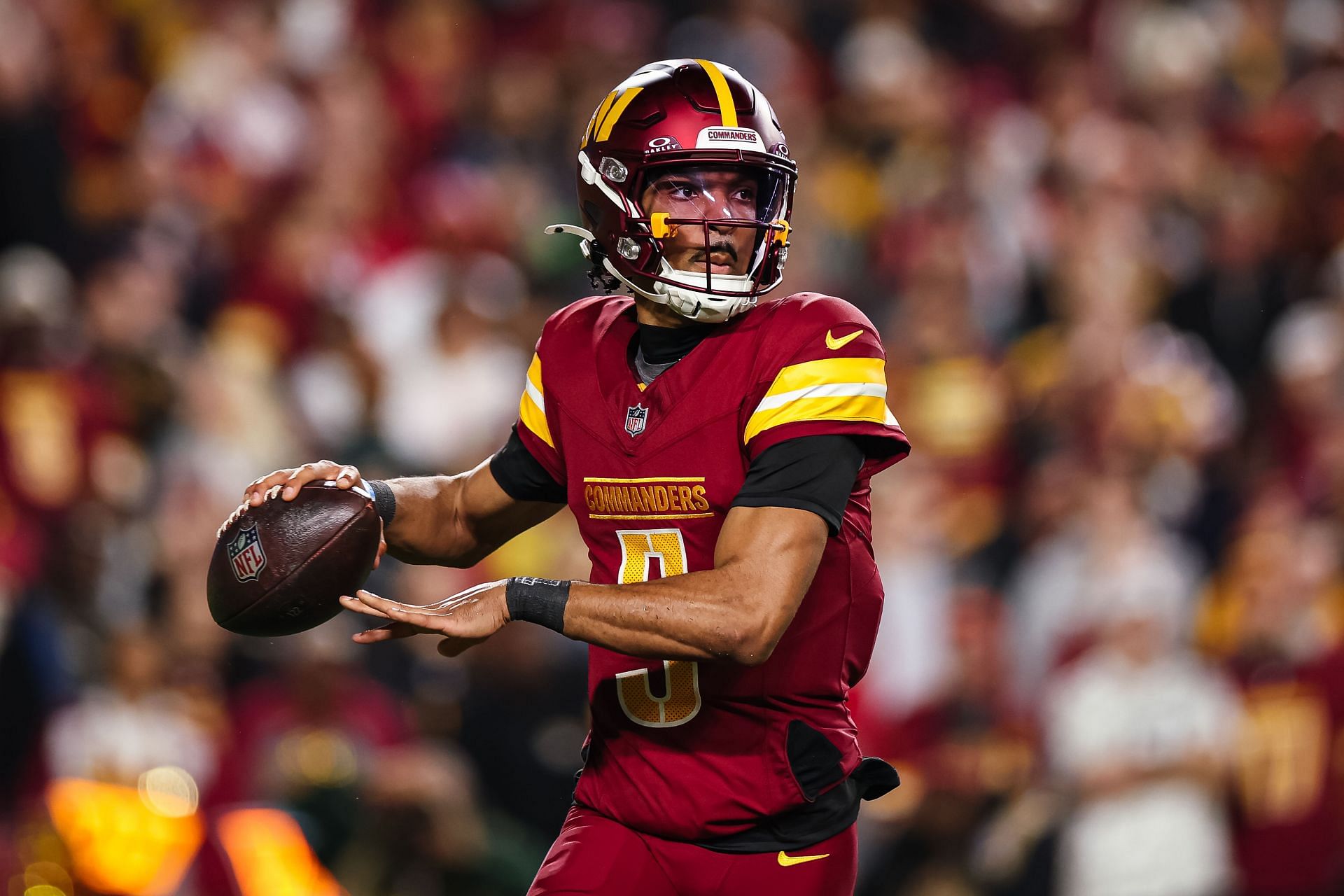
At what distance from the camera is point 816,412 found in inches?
121

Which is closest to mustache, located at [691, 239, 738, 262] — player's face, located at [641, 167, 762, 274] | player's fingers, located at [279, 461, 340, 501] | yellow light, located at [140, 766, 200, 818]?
player's face, located at [641, 167, 762, 274]

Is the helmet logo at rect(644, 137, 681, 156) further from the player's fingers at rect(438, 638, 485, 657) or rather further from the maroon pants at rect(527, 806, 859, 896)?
the maroon pants at rect(527, 806, 859, 896)

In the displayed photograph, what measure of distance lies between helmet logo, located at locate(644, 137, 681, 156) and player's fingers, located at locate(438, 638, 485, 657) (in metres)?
1.00

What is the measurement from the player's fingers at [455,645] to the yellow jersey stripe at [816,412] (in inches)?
24.6

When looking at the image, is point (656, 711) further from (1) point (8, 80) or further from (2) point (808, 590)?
(1) point (8, 80)

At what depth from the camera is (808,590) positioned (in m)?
3.19

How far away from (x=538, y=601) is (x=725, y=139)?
38.2 inches

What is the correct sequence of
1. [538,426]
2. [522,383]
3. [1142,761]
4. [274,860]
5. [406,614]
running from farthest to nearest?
[522,383]
[1142,761]
[274,860]
[538,426]
[406,614]

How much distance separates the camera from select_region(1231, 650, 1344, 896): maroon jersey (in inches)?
237

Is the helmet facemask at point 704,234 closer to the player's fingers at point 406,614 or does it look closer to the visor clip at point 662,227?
the visor clip at point 662,227

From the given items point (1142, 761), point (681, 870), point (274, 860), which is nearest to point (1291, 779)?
point (1142, 761)

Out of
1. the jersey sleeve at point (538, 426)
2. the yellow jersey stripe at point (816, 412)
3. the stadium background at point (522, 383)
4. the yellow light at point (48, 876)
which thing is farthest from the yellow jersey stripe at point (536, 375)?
the yellow light at point (48, 876)

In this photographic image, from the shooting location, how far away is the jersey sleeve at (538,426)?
3.51 meters

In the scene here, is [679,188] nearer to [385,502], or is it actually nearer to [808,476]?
[808,476]
